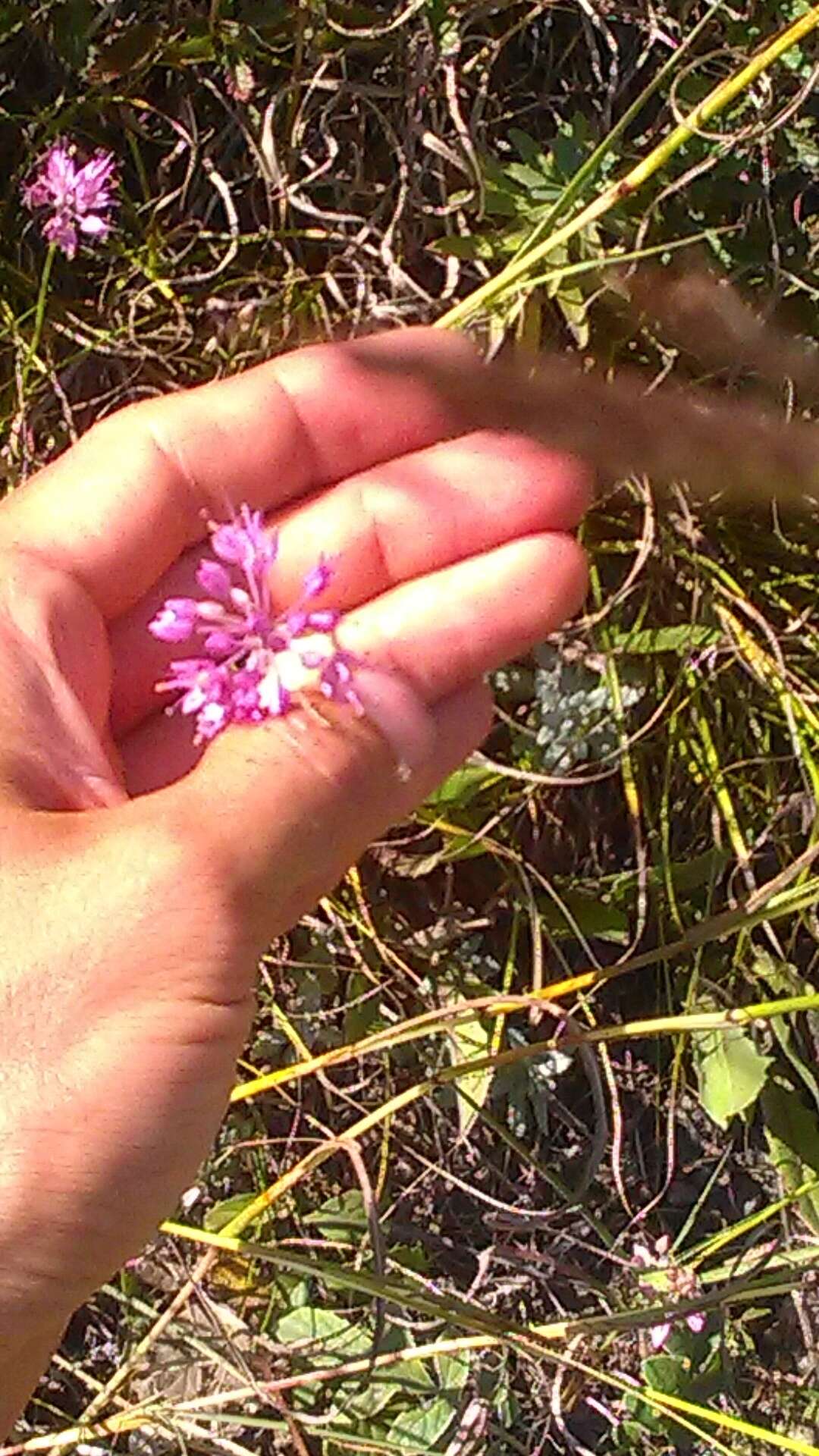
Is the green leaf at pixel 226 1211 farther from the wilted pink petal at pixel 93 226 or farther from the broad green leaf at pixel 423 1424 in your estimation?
the wilted pink petal at pixel 93 226

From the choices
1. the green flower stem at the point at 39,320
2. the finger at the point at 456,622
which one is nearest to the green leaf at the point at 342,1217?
the finger at the point at 456,622

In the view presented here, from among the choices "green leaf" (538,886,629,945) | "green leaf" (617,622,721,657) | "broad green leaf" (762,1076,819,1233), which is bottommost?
"broad green leaf" (762,1076,819,1233)

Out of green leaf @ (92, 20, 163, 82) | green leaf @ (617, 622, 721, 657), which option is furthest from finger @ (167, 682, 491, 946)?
green leaf @ (92, 20, 163, 82)

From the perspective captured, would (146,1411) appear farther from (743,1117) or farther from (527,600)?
(527,600)

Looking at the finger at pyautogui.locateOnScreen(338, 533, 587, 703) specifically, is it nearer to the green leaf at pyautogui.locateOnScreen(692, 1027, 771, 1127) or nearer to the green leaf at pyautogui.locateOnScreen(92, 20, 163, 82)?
the green leaf at pyautogui.locateOnScreen(692, 1027, 771, 1127)

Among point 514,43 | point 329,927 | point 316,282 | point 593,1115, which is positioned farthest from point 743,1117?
point 514,43

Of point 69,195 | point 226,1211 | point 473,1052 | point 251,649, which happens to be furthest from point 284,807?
point 69,195
